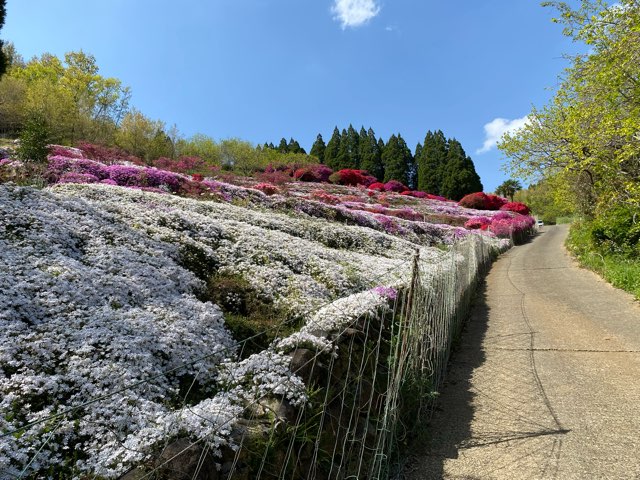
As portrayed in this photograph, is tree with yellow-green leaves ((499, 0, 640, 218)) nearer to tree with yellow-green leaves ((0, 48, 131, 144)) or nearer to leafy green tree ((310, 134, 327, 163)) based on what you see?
tree with yellow-green leaves ((0, 48, 131, 144))

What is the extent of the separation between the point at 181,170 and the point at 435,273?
23025mm

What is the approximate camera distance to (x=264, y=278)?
706cm

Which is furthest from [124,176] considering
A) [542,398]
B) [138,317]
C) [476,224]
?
[476,224]

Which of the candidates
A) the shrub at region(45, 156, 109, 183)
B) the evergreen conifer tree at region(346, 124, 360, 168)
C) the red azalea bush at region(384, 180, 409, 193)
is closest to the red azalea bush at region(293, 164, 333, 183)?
the red azalea bush at region(384, 180, 409, 193)

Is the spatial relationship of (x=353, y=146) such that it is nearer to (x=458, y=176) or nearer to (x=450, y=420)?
(x=458, y=176)

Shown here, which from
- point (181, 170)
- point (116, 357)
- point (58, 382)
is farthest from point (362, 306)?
point (181, 170)

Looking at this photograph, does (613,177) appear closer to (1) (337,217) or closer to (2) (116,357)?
(1) (337,217)

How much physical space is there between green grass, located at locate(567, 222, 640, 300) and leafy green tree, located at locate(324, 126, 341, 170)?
184 ft

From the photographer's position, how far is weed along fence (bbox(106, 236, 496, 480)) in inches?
106

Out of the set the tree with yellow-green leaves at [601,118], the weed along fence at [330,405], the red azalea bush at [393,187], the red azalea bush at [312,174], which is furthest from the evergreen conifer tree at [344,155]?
the weed along fence at [330,405]

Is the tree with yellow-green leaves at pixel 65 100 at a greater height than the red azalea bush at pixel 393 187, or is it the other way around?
the tree with yellow-green leaves at pixel 65 100

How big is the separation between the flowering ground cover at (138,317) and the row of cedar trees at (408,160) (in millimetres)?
53721

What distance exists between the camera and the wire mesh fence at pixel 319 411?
264cm

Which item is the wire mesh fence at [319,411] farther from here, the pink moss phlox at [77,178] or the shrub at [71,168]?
the shrub at [71,168]
